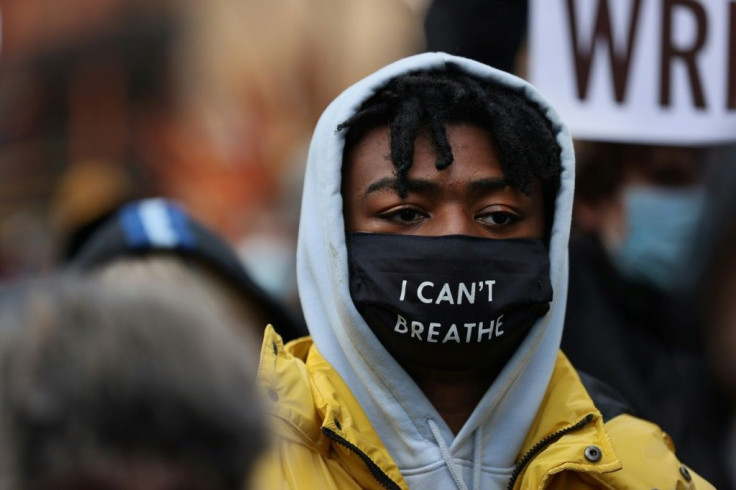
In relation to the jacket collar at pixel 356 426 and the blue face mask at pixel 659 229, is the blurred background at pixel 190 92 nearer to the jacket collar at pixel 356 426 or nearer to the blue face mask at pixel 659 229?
the blue face mask at pixel 659 229

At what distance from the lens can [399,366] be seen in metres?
2.38

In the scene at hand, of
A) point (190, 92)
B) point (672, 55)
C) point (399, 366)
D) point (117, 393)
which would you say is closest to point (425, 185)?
point (399, 366)

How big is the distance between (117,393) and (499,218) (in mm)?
1366

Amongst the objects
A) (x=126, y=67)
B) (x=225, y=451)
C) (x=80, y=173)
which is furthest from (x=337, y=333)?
(x=126, y=67)

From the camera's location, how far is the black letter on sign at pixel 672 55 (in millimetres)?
3652

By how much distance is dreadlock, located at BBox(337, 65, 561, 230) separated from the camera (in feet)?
7.88

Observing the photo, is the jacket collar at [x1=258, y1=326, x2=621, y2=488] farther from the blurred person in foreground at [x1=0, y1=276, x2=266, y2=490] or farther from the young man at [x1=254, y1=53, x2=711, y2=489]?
the blurred person in foreground at [x1=0, y1=276, x2=266, y2=490]

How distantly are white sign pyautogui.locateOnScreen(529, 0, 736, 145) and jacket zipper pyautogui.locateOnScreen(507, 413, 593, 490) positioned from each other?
1337mm

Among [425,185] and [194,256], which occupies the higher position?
[425,185]

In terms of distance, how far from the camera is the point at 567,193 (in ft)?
8.22

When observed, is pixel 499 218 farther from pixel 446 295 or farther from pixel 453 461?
pixel 453 461

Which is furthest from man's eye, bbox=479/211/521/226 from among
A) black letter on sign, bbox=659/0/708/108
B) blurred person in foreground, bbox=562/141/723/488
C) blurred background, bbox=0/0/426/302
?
blurred background, bbox=0/0/426/302

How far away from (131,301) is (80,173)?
585cm

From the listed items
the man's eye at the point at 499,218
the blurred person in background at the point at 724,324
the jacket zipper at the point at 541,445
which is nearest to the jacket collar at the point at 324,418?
the jacket zipper at the point at 541,445
